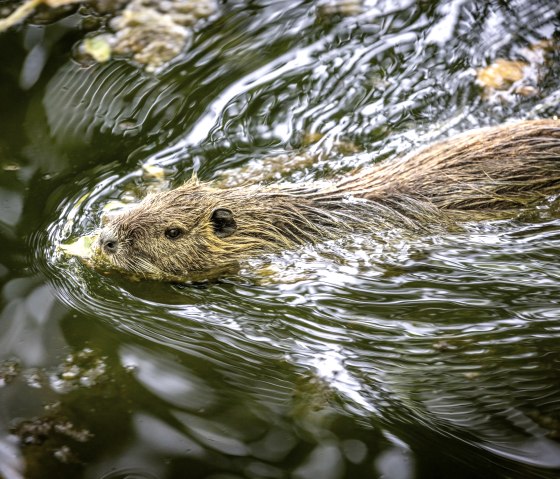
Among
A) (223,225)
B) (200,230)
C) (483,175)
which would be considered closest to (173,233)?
(200,230)

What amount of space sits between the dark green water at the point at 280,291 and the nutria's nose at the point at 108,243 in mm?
203

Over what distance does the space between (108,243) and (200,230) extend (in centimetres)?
64

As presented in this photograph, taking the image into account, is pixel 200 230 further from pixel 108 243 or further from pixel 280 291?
pixel 280 291

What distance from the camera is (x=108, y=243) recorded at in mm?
4422

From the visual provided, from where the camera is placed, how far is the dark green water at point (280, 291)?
9.88 feet

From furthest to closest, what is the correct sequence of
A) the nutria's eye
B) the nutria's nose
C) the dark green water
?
the nutria's eye → the nutria's nose → the dark green water

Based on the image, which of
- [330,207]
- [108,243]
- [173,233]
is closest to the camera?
[108,243]

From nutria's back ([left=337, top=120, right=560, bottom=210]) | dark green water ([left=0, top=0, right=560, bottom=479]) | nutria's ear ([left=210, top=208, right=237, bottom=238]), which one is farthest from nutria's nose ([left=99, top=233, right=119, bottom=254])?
nutria's back ([left=337, top=120, right=560, bottom=210])

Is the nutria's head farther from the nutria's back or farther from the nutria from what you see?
the nutria's back

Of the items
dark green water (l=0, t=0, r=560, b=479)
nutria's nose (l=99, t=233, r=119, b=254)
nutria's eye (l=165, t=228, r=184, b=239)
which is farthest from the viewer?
nutria's eye (l=165, t=228, r=184, b=239)

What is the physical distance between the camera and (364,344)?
3.69 meters

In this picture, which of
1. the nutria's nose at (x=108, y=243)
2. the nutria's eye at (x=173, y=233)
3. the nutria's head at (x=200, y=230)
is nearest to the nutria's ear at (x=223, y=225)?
the nutria's head at (x=200, y=230)

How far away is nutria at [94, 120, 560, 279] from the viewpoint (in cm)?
451

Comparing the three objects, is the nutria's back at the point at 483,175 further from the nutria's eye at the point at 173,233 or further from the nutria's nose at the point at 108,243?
the nutria's nose at the point at 108,243
